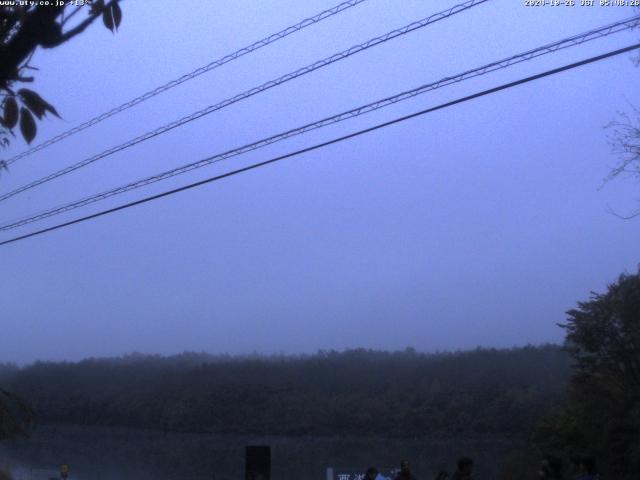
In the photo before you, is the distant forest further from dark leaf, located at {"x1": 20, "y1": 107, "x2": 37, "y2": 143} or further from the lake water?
dark leaf, located at {"x1": 20, "y1": 107, "x2": 37, "y2": 143}

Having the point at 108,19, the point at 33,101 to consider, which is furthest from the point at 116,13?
the point at 33,101

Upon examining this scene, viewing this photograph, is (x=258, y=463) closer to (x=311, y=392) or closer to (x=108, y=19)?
(x=108, y=19)

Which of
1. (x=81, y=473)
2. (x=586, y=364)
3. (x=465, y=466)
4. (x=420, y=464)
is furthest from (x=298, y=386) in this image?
(x=465, y=466)

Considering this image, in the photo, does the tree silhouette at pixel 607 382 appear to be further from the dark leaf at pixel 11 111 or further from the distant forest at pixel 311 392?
the dark leaf at pixel 11 111

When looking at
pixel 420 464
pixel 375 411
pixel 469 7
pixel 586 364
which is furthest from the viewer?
pixel 375 411

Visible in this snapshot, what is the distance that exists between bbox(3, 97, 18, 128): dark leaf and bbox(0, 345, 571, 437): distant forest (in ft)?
110

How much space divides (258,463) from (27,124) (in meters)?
14.1

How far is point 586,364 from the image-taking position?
23062 millimetres

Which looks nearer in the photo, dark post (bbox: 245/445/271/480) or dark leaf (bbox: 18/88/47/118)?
dark leaf (bbox: 18/88/47/118)

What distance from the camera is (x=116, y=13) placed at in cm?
429

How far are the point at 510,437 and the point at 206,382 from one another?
21547 mm

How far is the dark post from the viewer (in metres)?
17.4

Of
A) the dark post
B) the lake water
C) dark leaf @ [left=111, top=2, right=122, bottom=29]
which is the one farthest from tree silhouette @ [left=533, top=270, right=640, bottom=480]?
dark leaf @ [left=111, top=2, right=122, bottom=29]

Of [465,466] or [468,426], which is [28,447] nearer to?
[468,426]
